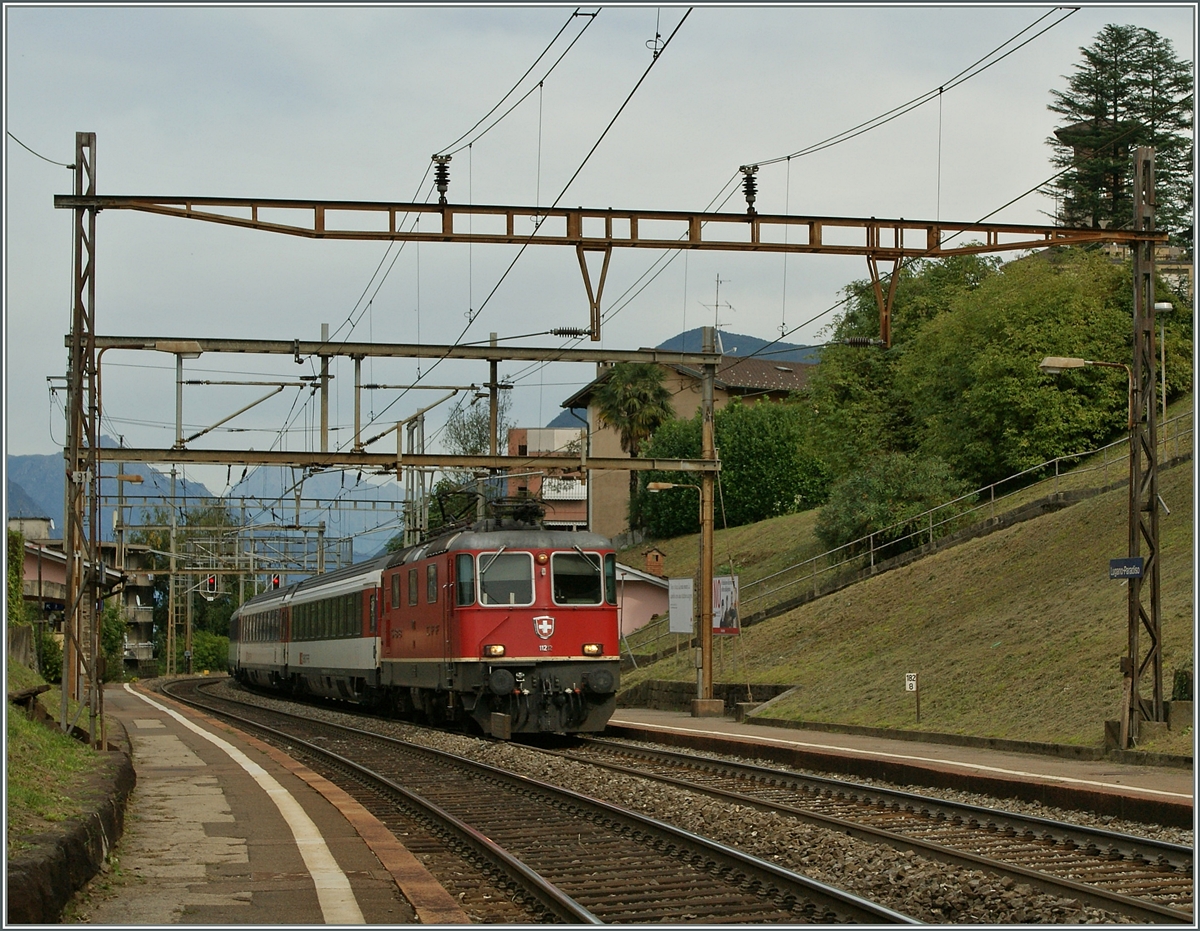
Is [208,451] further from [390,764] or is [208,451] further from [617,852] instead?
[617,852]

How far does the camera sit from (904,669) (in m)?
27.3

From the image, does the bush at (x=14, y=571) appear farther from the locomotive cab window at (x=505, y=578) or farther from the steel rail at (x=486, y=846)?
the steel rail at (x=486, y=846)

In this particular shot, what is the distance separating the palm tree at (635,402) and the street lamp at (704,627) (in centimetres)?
3793

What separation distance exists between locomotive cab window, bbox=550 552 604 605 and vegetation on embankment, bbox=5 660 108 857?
781cm

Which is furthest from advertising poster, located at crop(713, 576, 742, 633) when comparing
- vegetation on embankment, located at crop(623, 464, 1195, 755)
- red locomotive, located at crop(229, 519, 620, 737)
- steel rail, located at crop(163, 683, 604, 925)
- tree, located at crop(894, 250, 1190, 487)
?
tree, located at crop(894, 250, 1190, 487)

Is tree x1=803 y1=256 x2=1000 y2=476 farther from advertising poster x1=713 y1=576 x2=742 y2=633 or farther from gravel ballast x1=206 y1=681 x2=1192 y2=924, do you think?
gravel ballast x1=206 y1=681 x2=1192 y2=924

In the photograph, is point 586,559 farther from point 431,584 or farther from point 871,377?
point 871,377

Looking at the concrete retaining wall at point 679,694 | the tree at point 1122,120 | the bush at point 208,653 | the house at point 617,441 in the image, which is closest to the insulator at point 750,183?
the concrete retaining wall at point 679,694

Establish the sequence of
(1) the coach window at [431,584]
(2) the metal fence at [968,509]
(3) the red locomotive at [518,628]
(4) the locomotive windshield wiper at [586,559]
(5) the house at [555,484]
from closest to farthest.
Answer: (3) the red locomotive at [518,628] → (4) the locomotive windshield wiper at [586,559] → (1) the coach window at [431,584] → (2) the metal fence at [968,509] → (5) the house at [555,484]

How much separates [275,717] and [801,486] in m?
42.6

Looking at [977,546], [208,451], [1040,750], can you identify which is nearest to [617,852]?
[1040,750]

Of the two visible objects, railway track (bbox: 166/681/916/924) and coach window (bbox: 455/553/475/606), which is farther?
coach window (bbox: 455/553/475/606)

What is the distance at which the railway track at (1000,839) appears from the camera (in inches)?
348

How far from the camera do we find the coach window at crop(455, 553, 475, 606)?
2166 cm
